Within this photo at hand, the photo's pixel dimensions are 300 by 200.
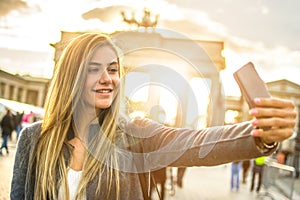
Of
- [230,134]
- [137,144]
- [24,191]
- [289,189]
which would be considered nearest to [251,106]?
[230,134]

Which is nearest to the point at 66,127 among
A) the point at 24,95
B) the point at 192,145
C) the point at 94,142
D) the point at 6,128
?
the point at 94,142

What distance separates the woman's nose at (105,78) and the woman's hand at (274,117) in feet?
1.97

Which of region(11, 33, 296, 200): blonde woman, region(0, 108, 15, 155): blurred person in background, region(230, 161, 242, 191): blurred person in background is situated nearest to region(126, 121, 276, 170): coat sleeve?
region(11, 33, 296, 200): blonde woman

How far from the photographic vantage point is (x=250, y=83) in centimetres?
97

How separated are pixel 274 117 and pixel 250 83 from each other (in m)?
0.09

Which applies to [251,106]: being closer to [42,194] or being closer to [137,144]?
[137,144]

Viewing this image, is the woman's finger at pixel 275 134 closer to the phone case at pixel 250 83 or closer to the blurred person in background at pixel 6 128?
the phone case at pixel 250 83

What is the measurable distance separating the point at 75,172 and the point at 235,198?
248 inches

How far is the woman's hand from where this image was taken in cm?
92

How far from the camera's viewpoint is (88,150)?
156cm

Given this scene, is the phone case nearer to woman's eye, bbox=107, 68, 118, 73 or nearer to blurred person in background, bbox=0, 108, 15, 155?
woman's eye, bbox=107, 68, 118, 73

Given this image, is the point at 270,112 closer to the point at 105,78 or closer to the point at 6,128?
the point at 105,78

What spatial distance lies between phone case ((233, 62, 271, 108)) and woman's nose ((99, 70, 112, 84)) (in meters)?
0.55

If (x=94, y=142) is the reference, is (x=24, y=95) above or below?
above
